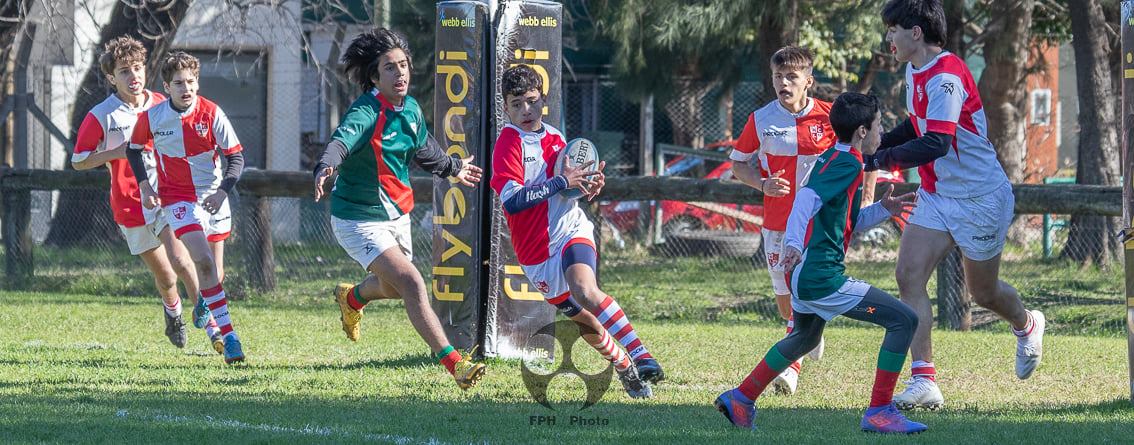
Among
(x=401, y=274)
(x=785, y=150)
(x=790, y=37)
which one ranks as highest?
(x=790, y=37)

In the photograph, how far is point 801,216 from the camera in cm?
545

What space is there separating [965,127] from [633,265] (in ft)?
25.7

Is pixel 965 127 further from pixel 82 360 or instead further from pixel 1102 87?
pixel 1102 87

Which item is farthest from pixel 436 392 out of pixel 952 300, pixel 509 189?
pixel 952 300

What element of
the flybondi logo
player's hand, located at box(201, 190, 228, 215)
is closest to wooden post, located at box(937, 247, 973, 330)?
the flybondi logo

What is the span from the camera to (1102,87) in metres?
14.5

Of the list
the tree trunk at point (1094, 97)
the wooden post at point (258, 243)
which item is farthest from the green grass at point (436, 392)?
the tree trunk at point (1094, 97)

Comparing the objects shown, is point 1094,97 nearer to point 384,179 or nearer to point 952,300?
point 952,300

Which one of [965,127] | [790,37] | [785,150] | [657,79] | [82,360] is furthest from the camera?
[657,79]

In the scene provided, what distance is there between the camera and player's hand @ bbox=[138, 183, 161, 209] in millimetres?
8305

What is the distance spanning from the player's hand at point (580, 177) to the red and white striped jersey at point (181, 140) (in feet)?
9.49

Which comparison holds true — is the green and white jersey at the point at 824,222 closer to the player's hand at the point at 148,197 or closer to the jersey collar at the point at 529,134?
the jersey collar at the point at 529,134

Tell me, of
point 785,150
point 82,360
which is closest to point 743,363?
point 785,150

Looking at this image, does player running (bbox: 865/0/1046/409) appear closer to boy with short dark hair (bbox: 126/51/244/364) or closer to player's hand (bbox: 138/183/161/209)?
boy with short dark hair (bbox: 126/51/244/364)
